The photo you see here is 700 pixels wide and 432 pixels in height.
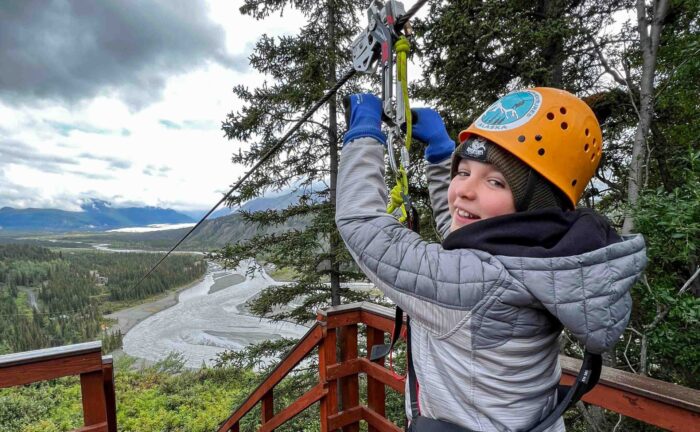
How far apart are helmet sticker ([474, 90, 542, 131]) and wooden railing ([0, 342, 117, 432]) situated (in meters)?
1.75

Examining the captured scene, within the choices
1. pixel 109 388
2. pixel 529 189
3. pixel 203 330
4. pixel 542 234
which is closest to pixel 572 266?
pixel 542 234

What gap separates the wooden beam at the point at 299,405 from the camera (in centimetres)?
203

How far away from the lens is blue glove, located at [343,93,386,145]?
935mm

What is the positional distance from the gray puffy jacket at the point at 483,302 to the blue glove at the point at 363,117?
3cm

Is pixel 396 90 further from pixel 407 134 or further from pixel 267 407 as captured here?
pixel 267 407

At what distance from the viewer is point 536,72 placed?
439 cm

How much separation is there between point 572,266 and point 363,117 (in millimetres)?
619

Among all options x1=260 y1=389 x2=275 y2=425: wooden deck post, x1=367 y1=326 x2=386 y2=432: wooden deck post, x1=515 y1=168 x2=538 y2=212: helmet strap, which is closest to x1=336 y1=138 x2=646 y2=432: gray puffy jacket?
x1=515 y1=168 x2=538 y2=212: helmet strap

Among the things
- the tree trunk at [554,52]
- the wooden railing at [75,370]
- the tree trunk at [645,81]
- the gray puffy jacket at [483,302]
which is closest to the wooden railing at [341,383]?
the wooden railing at [75,370]

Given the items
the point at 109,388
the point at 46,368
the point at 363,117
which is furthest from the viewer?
the point at 109,388

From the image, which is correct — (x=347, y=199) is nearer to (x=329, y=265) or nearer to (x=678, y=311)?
(x=678, y=311)

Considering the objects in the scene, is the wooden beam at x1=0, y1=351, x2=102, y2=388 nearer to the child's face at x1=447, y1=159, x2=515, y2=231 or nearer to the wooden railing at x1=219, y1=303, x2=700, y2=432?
the wooden railing at x1=219, y1=303, x2=700, y2=432

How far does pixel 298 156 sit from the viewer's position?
8.32 m

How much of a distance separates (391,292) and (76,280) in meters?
100
